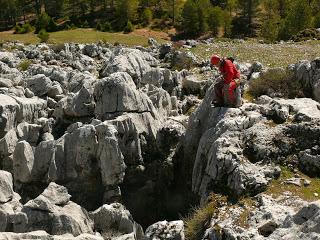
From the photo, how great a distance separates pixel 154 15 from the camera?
137 metres

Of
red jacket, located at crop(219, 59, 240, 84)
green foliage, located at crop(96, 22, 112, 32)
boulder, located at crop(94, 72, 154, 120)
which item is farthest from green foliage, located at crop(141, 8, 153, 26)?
red jacket, located at crop(219, 59, 240, 84)

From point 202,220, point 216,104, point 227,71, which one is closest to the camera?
point 202,220

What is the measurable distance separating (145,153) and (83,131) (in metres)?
4.74

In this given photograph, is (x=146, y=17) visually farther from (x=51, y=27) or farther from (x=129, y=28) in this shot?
(x=51, y=27)

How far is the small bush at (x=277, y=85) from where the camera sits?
3234 cm

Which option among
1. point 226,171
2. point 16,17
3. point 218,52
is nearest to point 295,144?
point 226,171

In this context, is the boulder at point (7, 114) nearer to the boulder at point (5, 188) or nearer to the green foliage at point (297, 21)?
the boulder at point (5, 188)

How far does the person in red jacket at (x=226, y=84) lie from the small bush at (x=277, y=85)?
5123mm

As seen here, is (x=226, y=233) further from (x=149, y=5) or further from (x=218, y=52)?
(x=149, y=5)

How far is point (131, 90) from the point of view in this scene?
112ft

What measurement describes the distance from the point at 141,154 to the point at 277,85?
998 centimetres

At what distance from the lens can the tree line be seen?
119 m

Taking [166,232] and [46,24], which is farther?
[46,24]

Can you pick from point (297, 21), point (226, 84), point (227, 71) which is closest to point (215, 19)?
point (297, 21)
